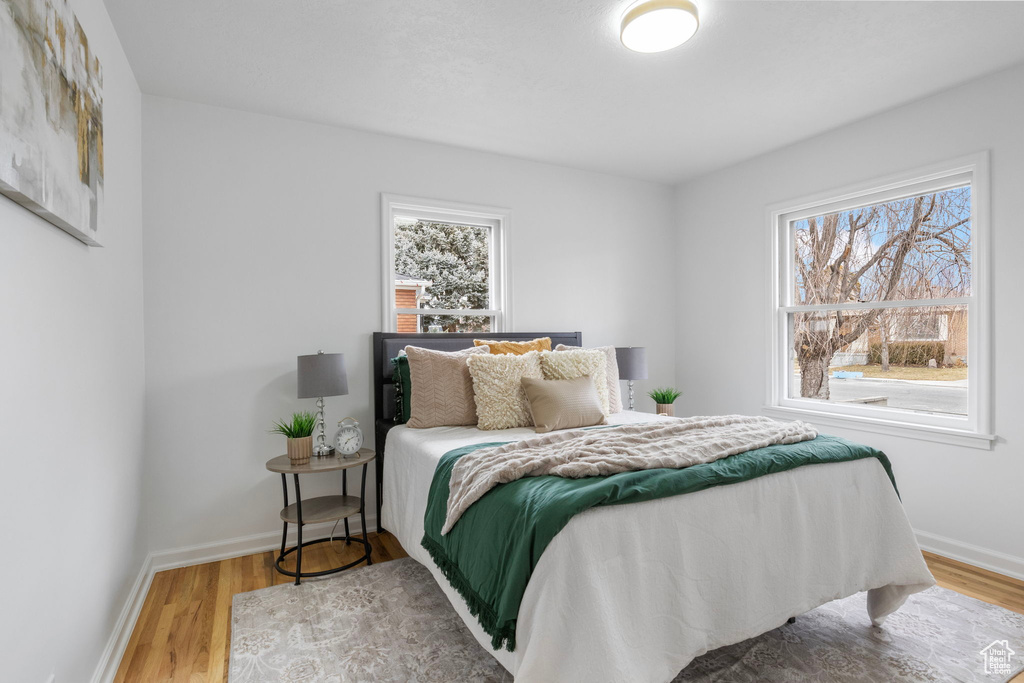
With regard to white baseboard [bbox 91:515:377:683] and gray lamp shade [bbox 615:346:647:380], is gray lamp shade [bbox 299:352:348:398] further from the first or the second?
gray lamp shade [bbox 615:346:647:380]

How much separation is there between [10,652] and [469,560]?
1157mm

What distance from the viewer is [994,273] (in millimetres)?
2826

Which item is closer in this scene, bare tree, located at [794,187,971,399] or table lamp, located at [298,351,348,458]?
table lamp, located at [298,351,348,458]

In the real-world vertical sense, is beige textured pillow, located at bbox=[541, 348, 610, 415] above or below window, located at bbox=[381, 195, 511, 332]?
below

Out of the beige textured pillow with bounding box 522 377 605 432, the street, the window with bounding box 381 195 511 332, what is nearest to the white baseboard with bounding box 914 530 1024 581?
the street

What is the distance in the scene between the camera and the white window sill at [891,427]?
9.57 feet

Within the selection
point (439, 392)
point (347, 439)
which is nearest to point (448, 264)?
point (439, 392)

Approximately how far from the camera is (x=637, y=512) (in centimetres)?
164

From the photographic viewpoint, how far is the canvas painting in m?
1.19

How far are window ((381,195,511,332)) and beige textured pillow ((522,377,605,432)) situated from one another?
1152 millimetres

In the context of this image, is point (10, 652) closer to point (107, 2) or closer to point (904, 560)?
point (107, 2)

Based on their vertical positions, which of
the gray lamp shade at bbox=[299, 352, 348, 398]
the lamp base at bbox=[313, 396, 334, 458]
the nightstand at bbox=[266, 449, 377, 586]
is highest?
the gray lamp shade at bbox=[299, 352, 348, 398]

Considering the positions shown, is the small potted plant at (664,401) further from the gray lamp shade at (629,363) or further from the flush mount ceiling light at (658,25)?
the flush mount ceiling light at (658,25)

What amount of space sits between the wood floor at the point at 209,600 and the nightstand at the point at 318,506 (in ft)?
0.30
